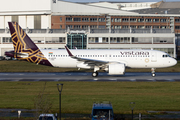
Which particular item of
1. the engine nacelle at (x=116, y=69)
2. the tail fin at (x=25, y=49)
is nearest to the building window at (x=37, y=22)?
the tail fin at (x=25, y=49)

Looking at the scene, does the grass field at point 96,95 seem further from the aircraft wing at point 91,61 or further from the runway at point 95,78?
the aircraft wing at point 91,61

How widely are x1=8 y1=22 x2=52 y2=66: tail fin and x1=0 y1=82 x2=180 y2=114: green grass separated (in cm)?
974

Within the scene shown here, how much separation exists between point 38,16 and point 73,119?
4389 inches

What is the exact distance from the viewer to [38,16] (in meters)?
128

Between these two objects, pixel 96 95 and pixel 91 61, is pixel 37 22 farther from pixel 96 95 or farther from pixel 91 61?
pixel 96 95

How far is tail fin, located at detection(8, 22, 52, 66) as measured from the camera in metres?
49.4

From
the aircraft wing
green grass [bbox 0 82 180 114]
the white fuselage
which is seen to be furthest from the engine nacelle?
green grass [bbox 0 82 180 114]

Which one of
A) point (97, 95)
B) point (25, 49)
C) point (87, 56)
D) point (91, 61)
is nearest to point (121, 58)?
point (91, 61)

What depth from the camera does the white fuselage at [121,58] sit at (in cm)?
4875

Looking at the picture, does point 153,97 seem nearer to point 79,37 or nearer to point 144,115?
point 144,115

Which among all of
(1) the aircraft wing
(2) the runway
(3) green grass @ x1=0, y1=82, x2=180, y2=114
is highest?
(1) the aircraft wing

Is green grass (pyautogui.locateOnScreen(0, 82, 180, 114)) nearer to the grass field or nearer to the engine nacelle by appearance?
the grass field

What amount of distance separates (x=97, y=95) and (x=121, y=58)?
729 inches

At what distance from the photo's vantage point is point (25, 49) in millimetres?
49812
